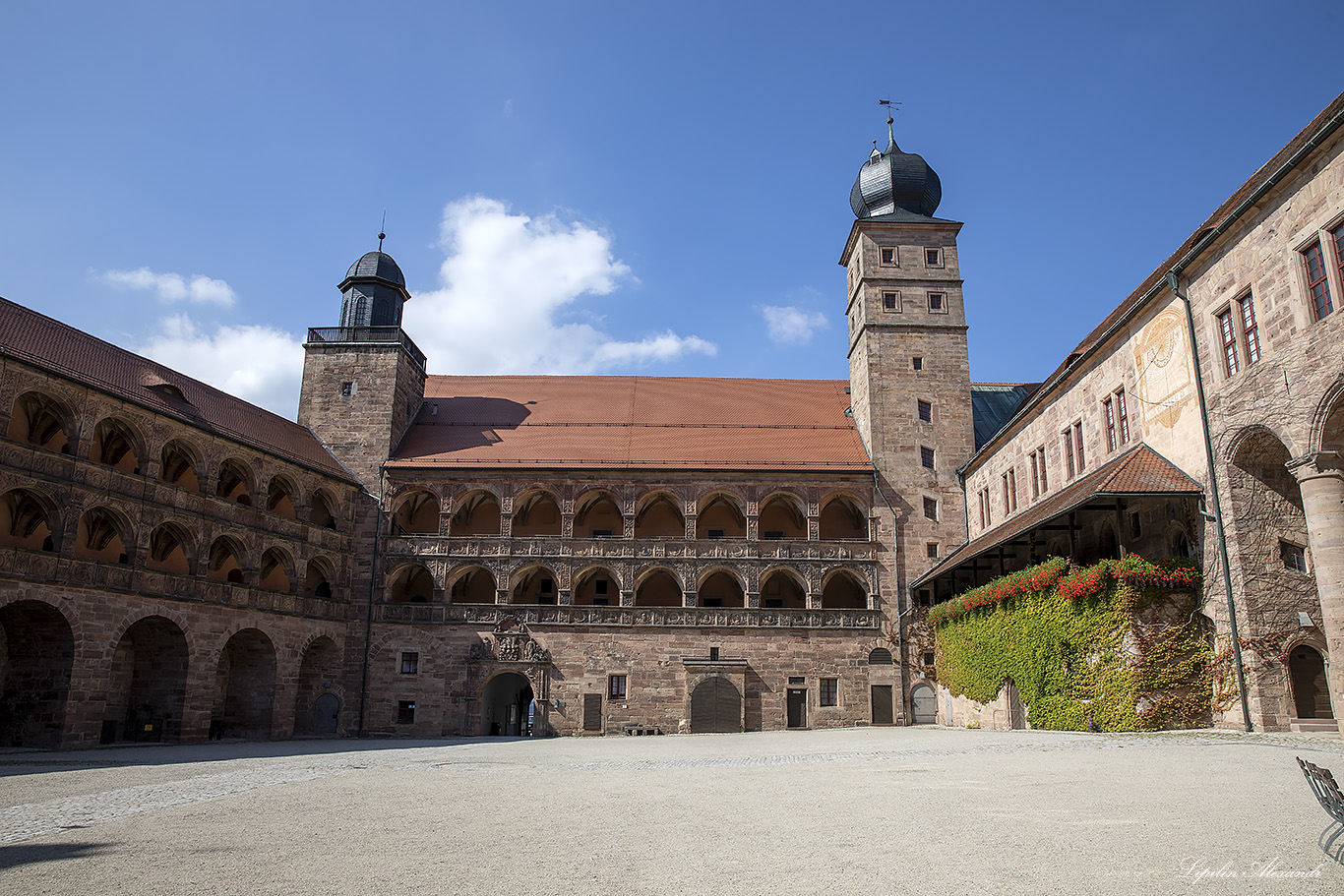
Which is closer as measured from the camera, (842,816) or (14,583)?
(842,816)

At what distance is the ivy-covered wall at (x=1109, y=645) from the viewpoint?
2016 centimetres

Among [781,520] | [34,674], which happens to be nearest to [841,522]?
[781,520]

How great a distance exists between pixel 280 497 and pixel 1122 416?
28.9 m

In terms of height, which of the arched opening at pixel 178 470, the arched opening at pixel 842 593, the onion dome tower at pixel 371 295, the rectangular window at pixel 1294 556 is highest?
the onion dome tower at pixel 371 295

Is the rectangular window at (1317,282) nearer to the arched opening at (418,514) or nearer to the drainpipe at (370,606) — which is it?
the drainpipe at (370,606)

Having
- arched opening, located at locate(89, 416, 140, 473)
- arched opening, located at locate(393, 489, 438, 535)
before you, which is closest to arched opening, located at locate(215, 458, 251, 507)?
arched opening, located at locate(89, 416, 140, 473)

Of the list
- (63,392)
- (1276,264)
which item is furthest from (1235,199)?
(63,392)

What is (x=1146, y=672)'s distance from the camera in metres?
20.3

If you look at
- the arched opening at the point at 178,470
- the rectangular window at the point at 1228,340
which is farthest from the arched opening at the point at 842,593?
the arched opening at the point at 178,470

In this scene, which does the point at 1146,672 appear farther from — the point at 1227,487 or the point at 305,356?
the point at 305,356

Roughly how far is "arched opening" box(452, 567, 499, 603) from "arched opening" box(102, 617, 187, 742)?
38.0 feet

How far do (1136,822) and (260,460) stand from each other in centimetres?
3044

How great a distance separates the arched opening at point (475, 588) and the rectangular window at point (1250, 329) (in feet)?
91.6

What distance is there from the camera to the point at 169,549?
3192 centimetres
